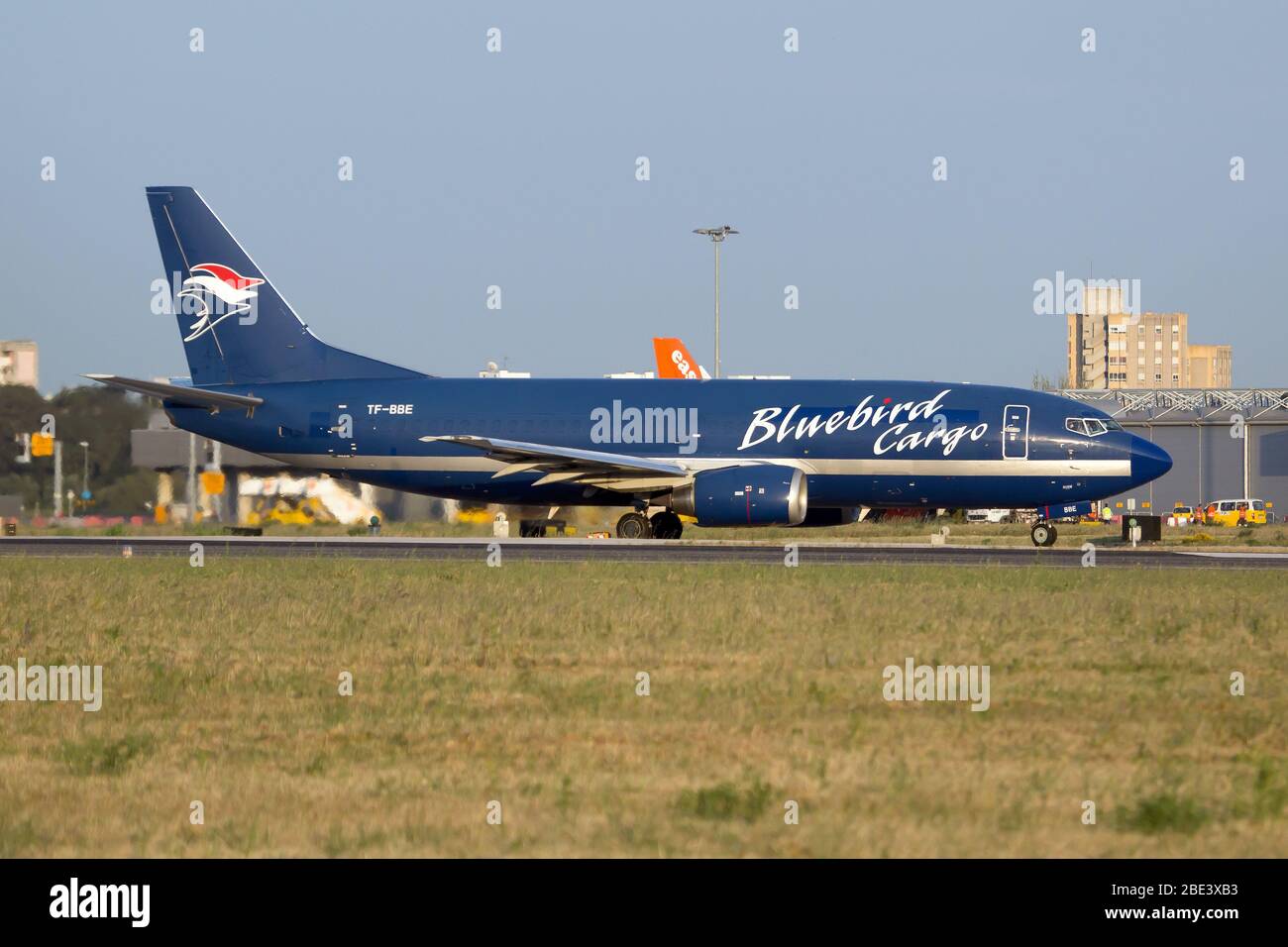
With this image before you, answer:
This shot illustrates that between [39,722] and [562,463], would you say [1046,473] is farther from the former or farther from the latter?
[39,722]

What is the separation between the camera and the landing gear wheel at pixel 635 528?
40906mm

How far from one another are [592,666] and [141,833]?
7.20 metres

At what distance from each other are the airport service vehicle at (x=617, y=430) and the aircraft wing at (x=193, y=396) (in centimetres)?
7

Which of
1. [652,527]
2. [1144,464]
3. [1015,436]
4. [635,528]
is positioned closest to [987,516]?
[1144,464]

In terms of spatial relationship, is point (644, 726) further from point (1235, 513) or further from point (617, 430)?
point (1235, 513)

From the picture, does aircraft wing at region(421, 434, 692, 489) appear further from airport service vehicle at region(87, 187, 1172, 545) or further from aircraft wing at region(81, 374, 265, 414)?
aircraft wing at region(81, 374, 265, 414)

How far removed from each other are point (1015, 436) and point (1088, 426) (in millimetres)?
1949

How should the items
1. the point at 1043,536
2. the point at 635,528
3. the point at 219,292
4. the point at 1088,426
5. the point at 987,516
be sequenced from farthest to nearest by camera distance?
the point at 987,516 < the point at 219,292 < the point at 635,528 < the point at 1043,536 < the point at 1088,426

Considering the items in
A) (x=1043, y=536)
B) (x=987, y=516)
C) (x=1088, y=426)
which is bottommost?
(x=987, y=516)

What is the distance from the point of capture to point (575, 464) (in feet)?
127

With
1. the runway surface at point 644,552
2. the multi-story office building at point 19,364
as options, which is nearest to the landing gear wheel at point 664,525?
the runway surface at point 644,552

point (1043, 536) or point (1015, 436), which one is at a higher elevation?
point (1015, 436)
